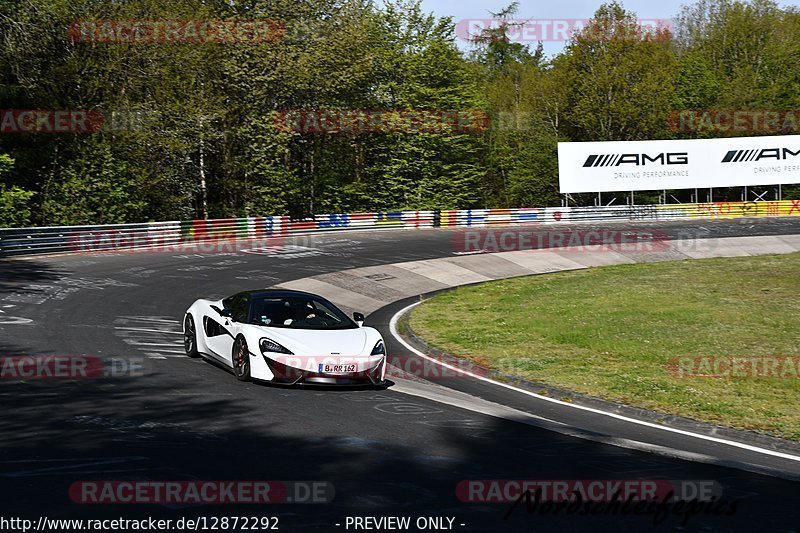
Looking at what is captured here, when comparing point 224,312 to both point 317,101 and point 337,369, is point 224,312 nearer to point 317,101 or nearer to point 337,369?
point 337,369

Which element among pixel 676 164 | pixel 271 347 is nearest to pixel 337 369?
pixel 271 347

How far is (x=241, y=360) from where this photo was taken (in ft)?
42.1

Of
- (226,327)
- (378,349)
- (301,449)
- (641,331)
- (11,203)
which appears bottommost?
(641,331)

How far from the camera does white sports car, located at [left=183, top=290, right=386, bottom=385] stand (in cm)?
1230

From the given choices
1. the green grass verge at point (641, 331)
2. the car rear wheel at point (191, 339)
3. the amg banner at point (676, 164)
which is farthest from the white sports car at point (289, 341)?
the amg banner at point (676, 164)

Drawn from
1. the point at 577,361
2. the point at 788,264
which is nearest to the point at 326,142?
the point at 788,264

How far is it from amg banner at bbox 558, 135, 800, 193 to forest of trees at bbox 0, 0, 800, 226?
7.98 meters

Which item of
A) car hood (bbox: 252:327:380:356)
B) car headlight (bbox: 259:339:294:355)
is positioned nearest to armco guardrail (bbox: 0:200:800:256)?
car hood (bbox: 252:327:380:356)

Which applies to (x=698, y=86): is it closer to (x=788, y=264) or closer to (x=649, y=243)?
(x=649, y=243)

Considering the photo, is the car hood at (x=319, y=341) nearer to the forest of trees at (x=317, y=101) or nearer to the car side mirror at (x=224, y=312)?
the car side mirror at (x=224, y=312)

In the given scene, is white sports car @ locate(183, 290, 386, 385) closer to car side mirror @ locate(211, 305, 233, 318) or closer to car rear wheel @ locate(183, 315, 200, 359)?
car side mirror @ locate(211, 305, 233, 318)

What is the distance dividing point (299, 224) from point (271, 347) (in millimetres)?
31505

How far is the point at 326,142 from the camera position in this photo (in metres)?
57.2

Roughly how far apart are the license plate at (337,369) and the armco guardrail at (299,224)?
68.6 ft
